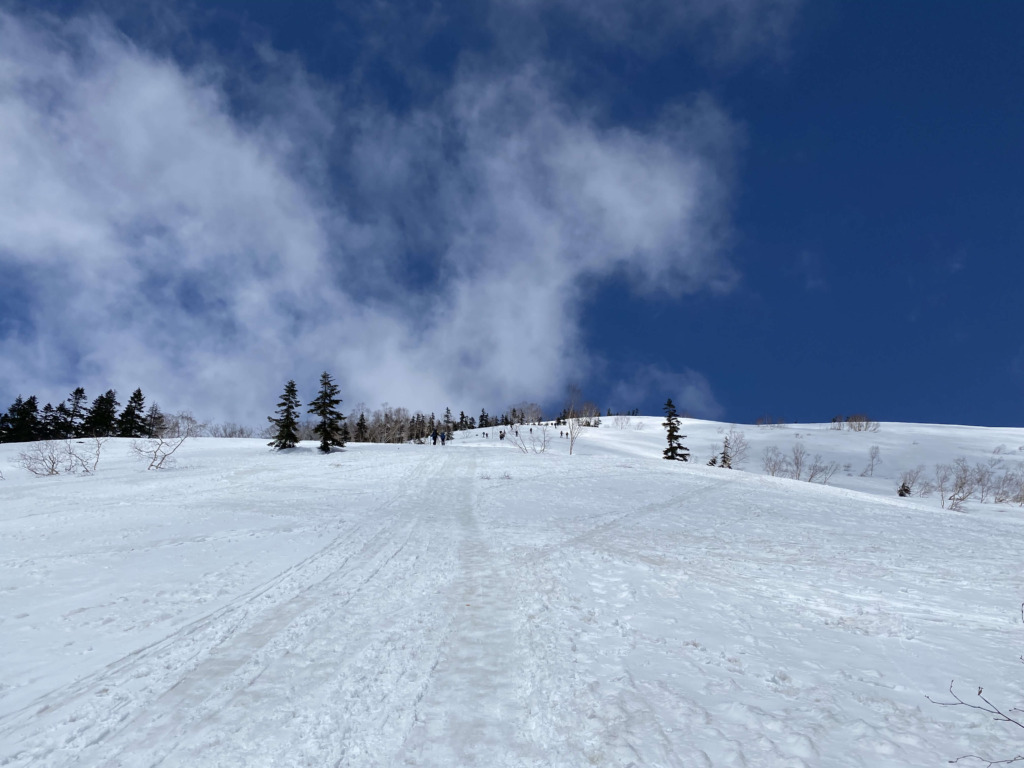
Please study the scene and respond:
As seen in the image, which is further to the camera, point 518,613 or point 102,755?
point 518,613

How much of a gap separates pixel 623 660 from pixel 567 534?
685cm

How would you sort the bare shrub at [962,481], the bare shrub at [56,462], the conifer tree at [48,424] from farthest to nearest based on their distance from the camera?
the conifer tree at [48,424]
the bare shrub at [962,481]
the bare shrub at [56,462]

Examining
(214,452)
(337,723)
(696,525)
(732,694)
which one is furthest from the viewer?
(214,452)

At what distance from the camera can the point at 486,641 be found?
500 cm

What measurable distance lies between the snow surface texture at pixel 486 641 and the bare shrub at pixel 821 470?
59.2m

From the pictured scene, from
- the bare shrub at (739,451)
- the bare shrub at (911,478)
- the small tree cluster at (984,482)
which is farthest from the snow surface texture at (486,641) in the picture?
the bare shrub at (739,451)

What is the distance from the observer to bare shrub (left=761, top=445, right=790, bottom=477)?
67.4m

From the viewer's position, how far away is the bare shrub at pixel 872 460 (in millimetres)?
67500

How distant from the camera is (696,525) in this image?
528 inches

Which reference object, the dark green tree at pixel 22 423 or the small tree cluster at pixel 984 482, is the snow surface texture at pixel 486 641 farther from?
the dark green tree at pixel 22 423

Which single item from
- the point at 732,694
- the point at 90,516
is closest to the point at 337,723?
the point at 732,694

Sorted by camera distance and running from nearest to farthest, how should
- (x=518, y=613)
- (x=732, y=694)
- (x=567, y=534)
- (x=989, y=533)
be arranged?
(x=732, y=694) < (x=518, y=613) < (x=567, y=534) < (x=989, y=533)

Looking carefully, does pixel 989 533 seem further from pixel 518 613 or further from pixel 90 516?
pixel 90 516

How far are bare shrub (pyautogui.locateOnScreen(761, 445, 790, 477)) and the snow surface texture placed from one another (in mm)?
61403
